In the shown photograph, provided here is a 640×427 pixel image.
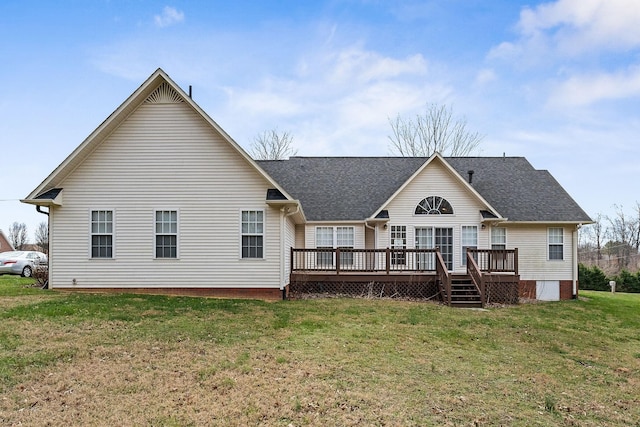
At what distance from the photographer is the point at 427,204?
1798cm

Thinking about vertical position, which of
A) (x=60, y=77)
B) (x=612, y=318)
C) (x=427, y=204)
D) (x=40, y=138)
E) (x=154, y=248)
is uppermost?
(x=60, y=77)

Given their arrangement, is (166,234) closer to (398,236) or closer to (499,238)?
(398,236)

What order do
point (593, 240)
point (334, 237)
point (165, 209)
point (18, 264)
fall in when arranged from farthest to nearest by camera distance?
point (593, 240) < point (18, 264) < point (334, 237) < point (165, 209)

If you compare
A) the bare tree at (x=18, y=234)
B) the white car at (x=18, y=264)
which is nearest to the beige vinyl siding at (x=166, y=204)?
the white car at (x=18, y=264)

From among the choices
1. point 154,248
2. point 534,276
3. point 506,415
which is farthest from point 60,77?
point 534,276

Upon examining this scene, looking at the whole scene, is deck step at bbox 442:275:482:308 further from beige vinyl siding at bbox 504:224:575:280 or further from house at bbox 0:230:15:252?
house at bbox 0:230:15:252

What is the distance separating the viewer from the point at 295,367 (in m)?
6.95

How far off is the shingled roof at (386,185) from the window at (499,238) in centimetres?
69

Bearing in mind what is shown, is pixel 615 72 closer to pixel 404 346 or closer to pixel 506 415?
pixel 404 346

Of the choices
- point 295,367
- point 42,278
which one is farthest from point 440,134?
point 295,367

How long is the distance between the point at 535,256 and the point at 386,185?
704 centimetres

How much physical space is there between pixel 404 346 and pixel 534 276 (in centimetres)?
1267

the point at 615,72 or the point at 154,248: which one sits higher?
the point at 615,72

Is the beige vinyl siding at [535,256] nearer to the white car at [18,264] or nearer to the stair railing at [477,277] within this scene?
the stair railing at [477,277]
